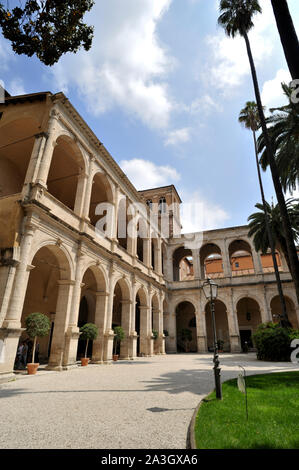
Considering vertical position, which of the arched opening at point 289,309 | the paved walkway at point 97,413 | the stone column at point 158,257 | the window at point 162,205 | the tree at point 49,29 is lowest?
the paved walkway at point 97,413

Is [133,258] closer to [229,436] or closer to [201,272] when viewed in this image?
[201,272]

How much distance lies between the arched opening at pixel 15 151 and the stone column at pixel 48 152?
1410 millimetres

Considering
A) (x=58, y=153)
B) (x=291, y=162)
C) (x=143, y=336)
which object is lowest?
(x=143, y=336)

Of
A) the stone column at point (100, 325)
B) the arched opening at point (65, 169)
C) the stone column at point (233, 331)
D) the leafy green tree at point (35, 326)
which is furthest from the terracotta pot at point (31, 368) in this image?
the stone column at point (233, 331)

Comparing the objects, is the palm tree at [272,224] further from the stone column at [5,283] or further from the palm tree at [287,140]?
the stone column at [5,283]

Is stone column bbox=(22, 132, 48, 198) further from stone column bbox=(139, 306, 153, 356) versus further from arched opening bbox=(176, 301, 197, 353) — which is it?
arched opening bbox=(176, 301, 197, 353)

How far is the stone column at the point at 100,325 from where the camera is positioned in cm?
1384

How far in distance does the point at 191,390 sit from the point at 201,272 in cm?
2296

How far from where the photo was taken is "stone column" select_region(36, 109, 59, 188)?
10991 mm

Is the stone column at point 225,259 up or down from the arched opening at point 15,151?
down

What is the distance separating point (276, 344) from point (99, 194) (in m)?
15.5
